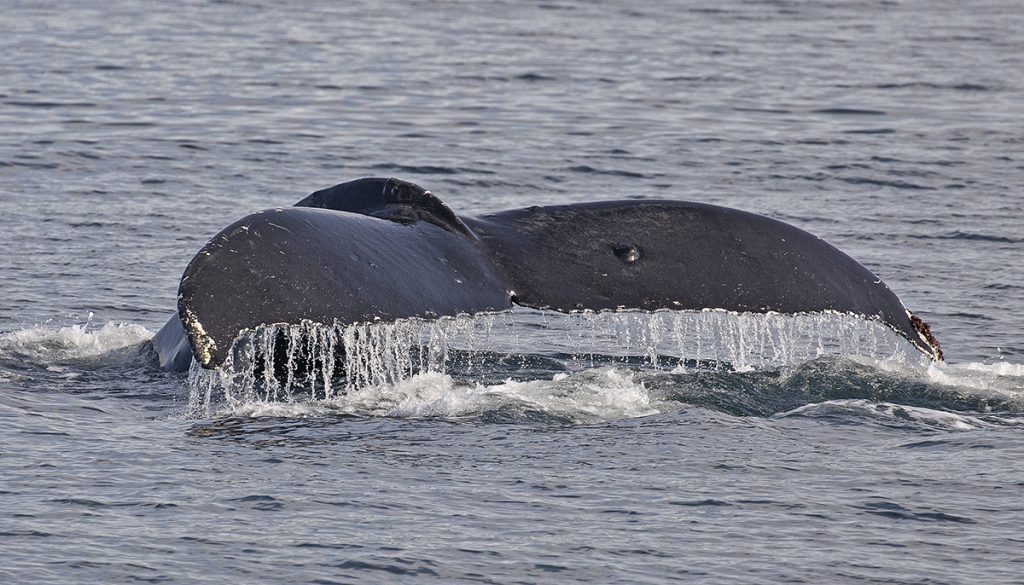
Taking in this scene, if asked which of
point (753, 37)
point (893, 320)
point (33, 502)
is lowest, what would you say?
point (33, 502)

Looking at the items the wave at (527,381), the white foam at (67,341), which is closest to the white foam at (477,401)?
the wave at (527,381)

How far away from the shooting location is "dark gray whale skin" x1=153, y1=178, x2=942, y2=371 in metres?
5.66

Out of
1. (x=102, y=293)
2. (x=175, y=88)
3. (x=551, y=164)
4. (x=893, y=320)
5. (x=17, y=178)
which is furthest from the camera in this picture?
(x=175, y=88)

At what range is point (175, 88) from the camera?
65.8 feet

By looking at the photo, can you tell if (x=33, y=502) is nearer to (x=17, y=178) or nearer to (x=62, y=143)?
(x=17, y=178)

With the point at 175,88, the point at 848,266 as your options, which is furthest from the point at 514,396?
the point at 175,88

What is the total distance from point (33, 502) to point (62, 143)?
10.5 m

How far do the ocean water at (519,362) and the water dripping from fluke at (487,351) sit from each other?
0.13 feet

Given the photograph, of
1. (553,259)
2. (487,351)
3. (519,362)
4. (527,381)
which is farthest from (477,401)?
(487,351)

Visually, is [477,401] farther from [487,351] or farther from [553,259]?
[487,351]

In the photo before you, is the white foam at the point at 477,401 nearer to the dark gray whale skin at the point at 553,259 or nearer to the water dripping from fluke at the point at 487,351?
the water dripping from fluke at the point at 487,351

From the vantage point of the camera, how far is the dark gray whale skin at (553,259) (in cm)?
566

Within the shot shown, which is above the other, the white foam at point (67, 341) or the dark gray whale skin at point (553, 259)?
the dark gray whale skin at point (553, 259)

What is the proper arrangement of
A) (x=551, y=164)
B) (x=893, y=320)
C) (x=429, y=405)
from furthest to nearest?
(x=551, y=164) → (x=429, y=405) → (x=893, y=320)
